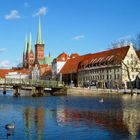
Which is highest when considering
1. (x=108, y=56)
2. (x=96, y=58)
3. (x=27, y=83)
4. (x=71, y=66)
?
(x=96, y=58)

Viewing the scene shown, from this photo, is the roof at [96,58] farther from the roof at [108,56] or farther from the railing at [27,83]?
the railing at [27,83]

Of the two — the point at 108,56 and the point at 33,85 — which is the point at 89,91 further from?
the point at 108,56

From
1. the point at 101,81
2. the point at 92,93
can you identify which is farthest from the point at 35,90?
the point at 101,81

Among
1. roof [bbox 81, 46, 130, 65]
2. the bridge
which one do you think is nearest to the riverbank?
the bridge

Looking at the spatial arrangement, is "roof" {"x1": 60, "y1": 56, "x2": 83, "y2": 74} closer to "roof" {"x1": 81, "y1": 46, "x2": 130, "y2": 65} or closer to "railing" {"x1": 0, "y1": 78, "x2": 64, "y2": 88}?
"roof" {"x1": 81, "y1": 46, "x2": 130, "y2": 65}

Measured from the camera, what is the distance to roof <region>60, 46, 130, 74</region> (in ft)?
443

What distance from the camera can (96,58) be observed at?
15562 centimetres

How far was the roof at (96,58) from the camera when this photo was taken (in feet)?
443

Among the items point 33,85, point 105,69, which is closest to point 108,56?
point 105,69

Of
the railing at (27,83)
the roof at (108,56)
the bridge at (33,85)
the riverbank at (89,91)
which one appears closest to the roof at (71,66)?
the roof at (108,56)

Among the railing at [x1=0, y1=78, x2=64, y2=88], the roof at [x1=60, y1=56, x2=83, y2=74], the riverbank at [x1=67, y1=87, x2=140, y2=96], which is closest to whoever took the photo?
the riverbank at [x1=67, y1=87, x2=140, y2=96]

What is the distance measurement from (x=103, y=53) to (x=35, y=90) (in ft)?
134

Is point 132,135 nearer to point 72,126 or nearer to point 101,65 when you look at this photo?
point 72,126

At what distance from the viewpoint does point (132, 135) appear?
30.6 metres
